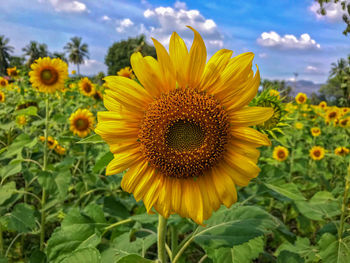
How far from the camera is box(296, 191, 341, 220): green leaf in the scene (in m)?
2.58

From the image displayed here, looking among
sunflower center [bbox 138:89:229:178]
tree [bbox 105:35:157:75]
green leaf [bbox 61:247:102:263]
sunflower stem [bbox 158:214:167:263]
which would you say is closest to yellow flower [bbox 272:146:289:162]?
sunflower stem [bbox 158:214:167:263]

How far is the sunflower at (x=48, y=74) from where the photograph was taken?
439 centimetres

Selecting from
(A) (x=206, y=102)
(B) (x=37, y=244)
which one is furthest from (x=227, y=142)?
(B) (x=37, y=244)

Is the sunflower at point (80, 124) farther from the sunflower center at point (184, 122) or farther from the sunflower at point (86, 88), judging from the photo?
the sunflower center at point (184, 122)

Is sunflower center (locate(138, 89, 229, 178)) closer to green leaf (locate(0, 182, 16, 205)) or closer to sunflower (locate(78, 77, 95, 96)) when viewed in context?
green leaf (locate(0, 182, 16, 205))

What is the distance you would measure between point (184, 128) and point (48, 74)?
3.80 m

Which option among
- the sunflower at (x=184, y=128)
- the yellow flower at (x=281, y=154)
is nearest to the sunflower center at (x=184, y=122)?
the sunflower at (x=184, y=128)

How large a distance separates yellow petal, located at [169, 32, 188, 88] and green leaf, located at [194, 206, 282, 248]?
0.96 meters

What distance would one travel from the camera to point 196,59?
1.27 meters

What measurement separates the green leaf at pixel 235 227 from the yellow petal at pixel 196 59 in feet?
2.99

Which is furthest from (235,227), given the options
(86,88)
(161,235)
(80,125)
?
(86,88)

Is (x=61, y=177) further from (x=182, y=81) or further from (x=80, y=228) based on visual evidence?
(x=182, y=81)

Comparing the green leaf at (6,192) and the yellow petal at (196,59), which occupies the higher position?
the yellow petal at (196,59)

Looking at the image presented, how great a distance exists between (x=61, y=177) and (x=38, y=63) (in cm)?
241
